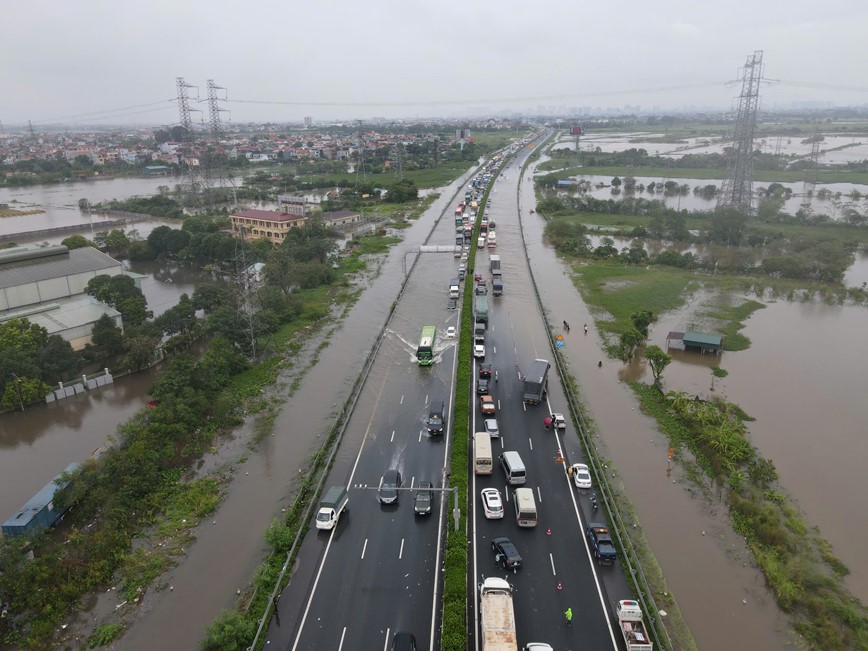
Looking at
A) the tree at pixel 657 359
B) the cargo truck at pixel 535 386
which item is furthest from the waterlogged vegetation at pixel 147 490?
the tree at pixel 657 359

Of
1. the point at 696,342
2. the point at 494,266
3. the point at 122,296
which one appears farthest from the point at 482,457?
the point at 494,266

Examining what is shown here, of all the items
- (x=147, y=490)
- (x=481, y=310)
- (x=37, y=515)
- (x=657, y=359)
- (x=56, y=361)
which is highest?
(x=56, y=361)

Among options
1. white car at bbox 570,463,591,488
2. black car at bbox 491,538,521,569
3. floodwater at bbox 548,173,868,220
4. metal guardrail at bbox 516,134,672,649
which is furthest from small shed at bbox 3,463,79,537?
floodwater at bbox 548,173,868,220

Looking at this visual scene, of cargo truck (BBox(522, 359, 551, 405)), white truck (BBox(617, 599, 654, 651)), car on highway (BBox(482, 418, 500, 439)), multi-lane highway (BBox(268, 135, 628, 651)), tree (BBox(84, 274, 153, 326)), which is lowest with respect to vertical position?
multi-lane highway (BBox(268, 135, 628, 651))

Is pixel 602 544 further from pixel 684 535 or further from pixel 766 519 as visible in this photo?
pixel 766 519

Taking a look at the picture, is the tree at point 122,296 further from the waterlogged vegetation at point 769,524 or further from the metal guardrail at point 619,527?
the waterlogged vegetation at point 769,524

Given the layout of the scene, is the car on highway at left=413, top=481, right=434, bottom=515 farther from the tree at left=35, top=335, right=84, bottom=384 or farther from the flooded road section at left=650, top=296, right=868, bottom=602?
the tree at left=35, top=335, right=84, bottom=384

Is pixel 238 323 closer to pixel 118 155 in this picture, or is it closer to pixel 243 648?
pixel 243 648
